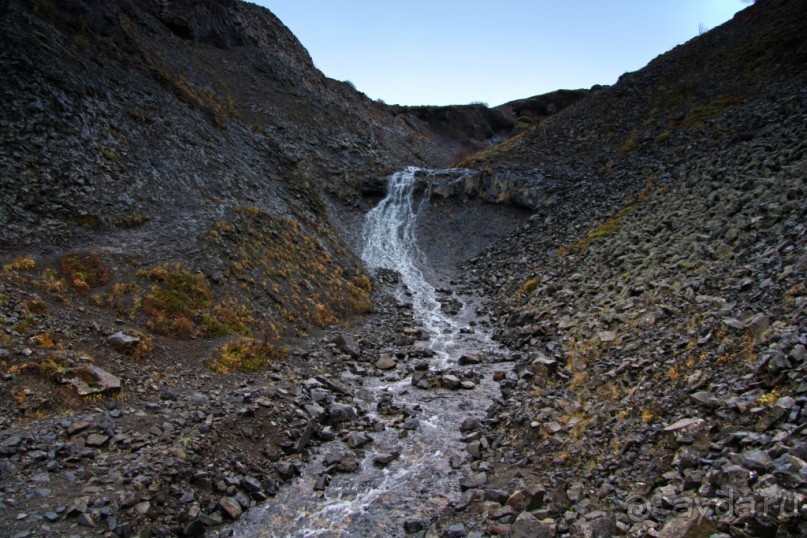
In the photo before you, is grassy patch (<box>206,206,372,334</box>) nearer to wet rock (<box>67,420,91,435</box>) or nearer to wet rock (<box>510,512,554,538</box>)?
wet rock (<box>67,420,91,435</box>)

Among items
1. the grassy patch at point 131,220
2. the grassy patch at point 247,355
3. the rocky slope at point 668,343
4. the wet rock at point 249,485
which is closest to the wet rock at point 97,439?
the wet rock at point 249,485

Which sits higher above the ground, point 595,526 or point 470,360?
point 595,526

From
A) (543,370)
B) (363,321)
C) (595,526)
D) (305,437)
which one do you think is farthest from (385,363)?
(595,526)

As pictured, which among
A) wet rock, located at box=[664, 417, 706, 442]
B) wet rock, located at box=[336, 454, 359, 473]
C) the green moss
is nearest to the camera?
wet rock, located at box=[664, 417, 706, 442]

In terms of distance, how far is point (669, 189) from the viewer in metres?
29.0

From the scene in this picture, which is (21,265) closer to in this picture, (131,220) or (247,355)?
(131,220)

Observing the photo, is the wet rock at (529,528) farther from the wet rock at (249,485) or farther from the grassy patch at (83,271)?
the grassy patch at (83,271)

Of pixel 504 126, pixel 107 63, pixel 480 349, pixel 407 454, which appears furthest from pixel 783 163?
pixel 504 126

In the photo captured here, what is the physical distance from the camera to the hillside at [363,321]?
32.4ft

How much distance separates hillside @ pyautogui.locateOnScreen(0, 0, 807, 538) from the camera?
388 inches

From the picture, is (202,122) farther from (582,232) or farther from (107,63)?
(582,232)

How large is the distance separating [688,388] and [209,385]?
13.7 meters

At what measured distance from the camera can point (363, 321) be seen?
2698 cm

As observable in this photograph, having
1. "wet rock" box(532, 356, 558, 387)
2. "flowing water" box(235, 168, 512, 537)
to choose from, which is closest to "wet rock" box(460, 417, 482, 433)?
"flowing water" box(235, 168, 512, 537)
